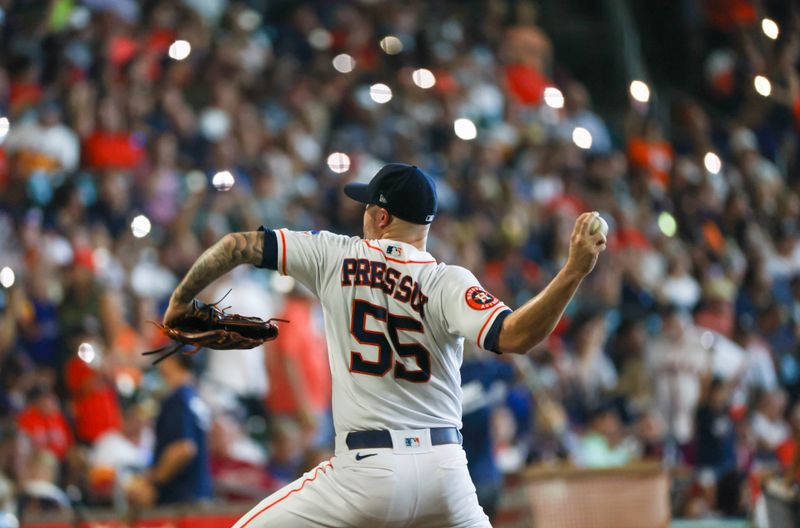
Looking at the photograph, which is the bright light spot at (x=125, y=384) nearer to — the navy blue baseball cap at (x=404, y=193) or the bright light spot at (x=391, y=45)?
the navy blue baseball cap at (x=404, y=193)

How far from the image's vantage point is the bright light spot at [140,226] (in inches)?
411

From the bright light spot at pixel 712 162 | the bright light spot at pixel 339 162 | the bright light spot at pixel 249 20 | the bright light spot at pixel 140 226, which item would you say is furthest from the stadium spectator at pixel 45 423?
the bright light spot at pixel 712 162

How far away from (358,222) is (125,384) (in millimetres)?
3287

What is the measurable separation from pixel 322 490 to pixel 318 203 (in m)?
7.57

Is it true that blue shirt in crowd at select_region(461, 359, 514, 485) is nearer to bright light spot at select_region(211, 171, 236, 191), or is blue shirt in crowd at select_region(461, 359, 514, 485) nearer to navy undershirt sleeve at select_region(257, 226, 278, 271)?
navy undershirt sleeve at select_region(257, 226, 278, 271)

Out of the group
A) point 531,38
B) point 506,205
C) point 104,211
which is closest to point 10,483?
point 104,211

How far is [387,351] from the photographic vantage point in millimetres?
4309

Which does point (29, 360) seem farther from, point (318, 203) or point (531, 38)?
point (531, 38)

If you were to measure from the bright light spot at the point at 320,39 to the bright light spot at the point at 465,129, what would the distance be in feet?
5.94

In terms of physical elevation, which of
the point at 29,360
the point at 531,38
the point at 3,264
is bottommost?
the point at 29,360

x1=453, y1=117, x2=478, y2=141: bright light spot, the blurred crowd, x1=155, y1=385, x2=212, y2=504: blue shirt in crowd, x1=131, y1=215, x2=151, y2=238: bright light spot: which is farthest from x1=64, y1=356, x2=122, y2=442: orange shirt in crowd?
x1=453, y1=117, x2=478, y2=141: bright light spot

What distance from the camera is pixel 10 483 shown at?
27.1 ft

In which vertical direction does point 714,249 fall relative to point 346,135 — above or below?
below

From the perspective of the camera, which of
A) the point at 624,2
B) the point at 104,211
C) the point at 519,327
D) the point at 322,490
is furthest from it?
the point at 624,2
